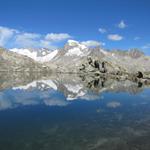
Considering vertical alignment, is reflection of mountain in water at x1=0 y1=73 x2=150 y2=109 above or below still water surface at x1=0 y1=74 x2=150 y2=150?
above

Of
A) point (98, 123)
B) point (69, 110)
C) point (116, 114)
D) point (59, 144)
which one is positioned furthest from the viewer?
point (69, 110)

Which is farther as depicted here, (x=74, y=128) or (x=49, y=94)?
(x=49, y=94)

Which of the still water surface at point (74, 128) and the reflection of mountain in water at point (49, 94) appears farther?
the reflection of mountain in water at point (49, 94)

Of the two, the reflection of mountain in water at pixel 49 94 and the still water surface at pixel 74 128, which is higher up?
the reflection of mountain in water at pixel 49 94

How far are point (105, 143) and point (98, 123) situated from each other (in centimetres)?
1373

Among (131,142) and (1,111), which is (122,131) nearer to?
(131,142)

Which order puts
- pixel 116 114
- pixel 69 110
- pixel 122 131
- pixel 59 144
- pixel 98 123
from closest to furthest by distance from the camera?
1. pixel 59 144
2. pixel 122 131
3. pixel 98 123
4. pixel 116 114
5. pixel 69 110

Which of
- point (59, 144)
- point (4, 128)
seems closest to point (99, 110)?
point (4, 128)

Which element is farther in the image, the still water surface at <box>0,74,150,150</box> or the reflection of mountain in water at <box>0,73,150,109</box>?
the reflection of mountain in water at <box>0,73,150,109</box>

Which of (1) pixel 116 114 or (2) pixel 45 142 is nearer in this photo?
(2) pixel 45 142

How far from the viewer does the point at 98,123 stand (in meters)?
54.2

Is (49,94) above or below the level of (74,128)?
above

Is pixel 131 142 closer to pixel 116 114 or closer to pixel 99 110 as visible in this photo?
pixel 116 114

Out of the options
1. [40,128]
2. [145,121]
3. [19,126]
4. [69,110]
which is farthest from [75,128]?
[69,110]
